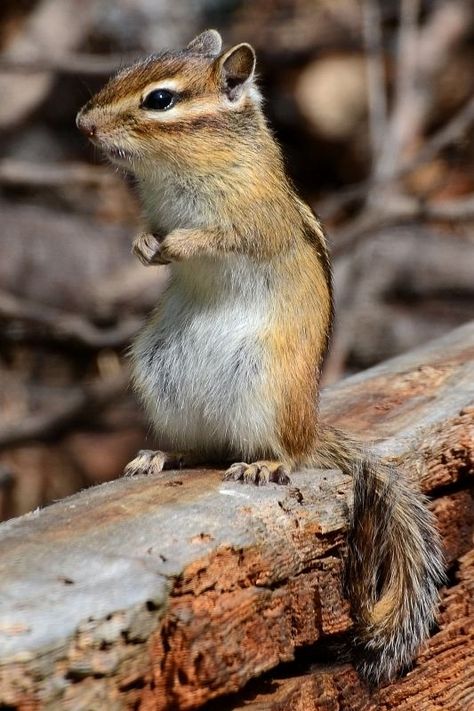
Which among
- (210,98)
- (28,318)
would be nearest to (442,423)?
(210,98)

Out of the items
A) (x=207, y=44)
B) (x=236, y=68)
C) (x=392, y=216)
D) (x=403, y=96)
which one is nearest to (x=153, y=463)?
(x=236, y=68)

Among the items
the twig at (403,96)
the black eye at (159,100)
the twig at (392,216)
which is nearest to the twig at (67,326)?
the twig at (392,216)

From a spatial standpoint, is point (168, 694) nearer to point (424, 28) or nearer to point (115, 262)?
point (115, 262)

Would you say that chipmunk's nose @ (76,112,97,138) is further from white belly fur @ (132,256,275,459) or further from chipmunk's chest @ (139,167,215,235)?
white belly fur @ (132,256,275,459)

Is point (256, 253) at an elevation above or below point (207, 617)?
above

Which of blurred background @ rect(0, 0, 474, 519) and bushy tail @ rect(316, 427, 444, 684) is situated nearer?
bushy tail @ rect(316, 427, 444, 684)

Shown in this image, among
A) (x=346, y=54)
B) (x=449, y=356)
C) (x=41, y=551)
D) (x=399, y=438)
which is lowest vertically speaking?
(x=41, y=551)

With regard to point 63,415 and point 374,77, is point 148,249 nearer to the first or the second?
point 63,415

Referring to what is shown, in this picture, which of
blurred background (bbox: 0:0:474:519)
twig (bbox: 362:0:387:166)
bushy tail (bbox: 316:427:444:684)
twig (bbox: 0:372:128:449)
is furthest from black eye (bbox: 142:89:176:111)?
twig (bbox: 362:0:387:166)
